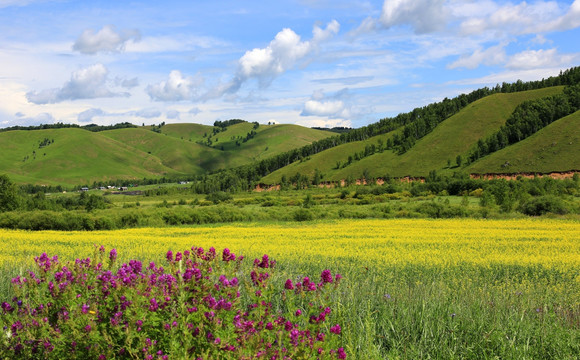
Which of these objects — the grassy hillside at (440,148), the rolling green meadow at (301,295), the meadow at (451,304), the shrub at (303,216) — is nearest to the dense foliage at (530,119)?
the grassy hillside at (440,148)

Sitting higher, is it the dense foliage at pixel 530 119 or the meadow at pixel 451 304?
the dense foliage at pixel 530 119

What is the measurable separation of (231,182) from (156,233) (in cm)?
15676

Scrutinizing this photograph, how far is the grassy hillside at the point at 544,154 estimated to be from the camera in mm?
120125

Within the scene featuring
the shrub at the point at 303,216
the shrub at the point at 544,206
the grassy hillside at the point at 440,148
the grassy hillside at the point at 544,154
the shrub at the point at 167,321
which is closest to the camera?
the shrub at the point at 167,321

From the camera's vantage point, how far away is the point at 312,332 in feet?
17.3

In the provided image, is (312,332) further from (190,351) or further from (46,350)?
(46,350)

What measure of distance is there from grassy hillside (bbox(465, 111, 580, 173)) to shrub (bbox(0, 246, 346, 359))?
5113 inches

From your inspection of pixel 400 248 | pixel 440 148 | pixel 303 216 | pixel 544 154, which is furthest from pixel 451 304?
pixel 440 148

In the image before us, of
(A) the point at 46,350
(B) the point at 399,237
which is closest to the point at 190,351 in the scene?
(A) the point at 46,350

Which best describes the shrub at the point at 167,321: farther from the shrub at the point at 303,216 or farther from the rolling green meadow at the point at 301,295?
the shrub at the point at 303,216

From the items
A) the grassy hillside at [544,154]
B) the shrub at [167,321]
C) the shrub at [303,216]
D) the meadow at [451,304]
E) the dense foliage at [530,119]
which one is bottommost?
the shrub at [303,216]

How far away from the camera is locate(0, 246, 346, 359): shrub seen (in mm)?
4906

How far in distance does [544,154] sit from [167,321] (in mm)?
141340

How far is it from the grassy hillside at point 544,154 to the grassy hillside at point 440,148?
14.2 meters
